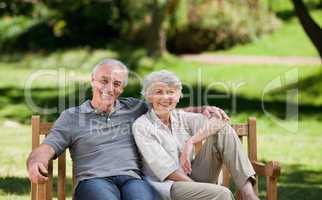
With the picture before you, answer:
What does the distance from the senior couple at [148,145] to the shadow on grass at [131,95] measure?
8043 millimetres

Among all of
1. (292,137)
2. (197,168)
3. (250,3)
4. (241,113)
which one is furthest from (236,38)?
(197,168)

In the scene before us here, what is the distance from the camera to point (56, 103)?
14.5 metres

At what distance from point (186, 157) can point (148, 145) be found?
0.27 meters

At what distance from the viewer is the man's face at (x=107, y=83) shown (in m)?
4.95

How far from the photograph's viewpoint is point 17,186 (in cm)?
738

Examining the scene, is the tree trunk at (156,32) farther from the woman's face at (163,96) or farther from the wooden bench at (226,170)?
the woman's face at (163,96)

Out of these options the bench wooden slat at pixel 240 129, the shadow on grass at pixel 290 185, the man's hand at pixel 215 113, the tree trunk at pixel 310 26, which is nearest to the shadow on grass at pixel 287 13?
the tree trunk at pixel 310 26

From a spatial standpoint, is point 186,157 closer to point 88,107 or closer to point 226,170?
point 226,170

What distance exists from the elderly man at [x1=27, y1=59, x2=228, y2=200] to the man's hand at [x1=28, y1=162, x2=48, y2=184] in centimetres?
15

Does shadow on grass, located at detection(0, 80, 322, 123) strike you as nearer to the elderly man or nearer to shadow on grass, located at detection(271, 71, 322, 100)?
shadow on grass, located at detection(271, 71, 322, 100)

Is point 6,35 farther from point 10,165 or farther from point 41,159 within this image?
point 41,159

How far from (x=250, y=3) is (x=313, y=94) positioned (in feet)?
18.4

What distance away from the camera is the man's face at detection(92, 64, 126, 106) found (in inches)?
195

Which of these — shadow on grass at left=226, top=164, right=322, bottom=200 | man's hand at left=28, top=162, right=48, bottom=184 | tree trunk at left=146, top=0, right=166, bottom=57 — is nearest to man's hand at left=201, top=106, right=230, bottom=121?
man's hand at left=28, top=162, right=48, bottom=184
